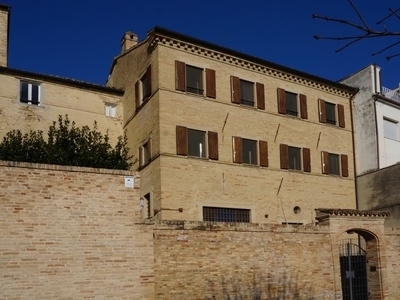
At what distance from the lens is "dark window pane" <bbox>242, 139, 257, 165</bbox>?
916 inches

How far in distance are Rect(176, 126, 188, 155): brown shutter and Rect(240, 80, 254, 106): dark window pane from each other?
12.5ft

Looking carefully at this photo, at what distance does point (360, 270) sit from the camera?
698 inches

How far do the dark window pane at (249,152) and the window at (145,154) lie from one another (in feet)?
14.4

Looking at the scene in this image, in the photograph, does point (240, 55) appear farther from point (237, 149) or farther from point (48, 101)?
point (48, 101)

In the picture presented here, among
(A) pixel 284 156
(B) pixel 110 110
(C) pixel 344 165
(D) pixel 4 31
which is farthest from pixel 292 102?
(D) pixel 4 31

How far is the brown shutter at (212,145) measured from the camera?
22.0 m

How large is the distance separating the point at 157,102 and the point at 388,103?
13.3 m

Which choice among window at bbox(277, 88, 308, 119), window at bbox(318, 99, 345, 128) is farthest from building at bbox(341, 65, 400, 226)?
window at bbox(277, 88, 308, 119)

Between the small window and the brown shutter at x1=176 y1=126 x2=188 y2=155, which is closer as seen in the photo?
the brown shutter at x1=176 y1=126 x2=188 y2=155

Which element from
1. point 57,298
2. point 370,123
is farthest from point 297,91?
point 57,298

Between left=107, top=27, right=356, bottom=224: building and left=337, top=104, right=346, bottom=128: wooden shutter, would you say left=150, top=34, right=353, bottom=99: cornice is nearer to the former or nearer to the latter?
left=107, top=27, right=356, bottom=224: building

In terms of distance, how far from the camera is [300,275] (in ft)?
52.0

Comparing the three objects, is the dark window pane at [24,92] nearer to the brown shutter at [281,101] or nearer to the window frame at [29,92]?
the window frame at [29,92]

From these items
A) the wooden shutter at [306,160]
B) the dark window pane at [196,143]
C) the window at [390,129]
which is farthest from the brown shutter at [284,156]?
the window at [390,129]
